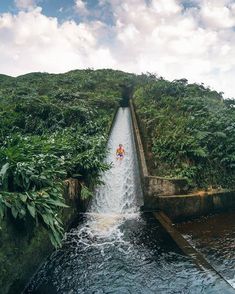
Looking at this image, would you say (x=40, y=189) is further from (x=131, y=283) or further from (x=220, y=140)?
(x=220, y=140)

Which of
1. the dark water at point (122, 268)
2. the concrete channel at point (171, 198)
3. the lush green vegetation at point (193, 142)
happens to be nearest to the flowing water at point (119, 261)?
the dark water at point (122, 268)

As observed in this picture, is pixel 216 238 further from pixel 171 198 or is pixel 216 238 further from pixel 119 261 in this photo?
pixel 119 261

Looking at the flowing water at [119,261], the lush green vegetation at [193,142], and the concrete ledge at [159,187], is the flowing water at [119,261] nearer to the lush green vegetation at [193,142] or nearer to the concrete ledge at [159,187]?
the concrete ledge at [159,187]

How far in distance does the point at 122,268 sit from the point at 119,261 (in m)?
0.32

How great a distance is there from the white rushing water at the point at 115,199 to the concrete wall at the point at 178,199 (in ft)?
2.46

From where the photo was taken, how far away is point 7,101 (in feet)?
62.5

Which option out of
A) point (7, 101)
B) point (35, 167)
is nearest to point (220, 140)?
point (35, 167)

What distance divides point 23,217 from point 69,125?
10147mm

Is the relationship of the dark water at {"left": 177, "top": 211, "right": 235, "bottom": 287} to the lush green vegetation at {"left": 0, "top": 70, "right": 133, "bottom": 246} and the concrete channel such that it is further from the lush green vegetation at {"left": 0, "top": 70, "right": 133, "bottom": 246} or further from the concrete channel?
the lush green vegetation at {"left": 0, "top": 70, "right": 133, "bottom": 246}

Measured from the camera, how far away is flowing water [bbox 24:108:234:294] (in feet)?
20.3

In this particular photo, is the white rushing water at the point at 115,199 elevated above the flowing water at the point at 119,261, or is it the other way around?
the white rushing water at the point at 115,199

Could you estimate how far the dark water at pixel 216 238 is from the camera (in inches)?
286

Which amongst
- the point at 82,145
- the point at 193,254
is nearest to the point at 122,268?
the point at 193,254

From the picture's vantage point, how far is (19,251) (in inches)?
246
